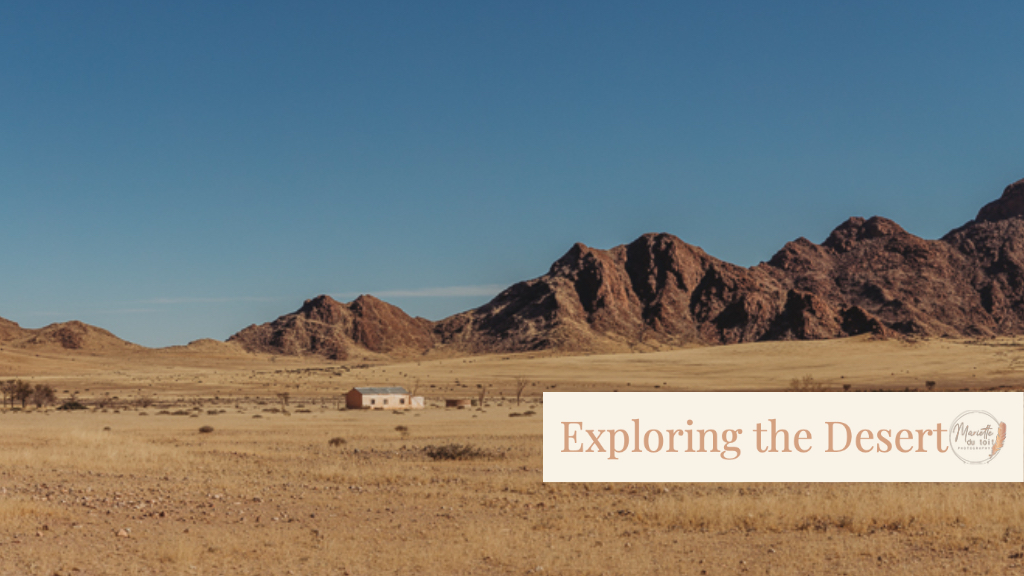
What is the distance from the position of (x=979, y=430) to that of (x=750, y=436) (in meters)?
5.17

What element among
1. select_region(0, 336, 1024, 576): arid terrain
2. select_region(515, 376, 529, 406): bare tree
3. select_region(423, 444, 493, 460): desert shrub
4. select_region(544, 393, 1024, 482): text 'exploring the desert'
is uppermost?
select_region(544, 393, 1024, 482): text 'exploring the desert'

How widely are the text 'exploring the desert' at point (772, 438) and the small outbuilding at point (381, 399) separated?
46.3m

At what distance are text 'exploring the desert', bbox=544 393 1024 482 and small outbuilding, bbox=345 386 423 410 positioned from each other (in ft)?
152

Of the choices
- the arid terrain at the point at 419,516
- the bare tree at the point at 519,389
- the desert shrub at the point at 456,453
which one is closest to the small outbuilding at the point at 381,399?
the bare tree at the point at 519,389

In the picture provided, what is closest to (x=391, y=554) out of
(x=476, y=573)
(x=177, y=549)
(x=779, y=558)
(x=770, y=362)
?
(x=476, y=573)

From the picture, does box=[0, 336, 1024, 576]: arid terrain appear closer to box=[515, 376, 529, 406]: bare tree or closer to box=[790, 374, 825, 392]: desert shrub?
box=[515, 376, 529, 406]: bare tree

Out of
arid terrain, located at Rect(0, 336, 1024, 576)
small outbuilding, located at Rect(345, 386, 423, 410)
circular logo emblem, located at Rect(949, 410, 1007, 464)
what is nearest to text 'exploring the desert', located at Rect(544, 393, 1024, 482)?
circular logo emblem, located at Rect(949, 410, 1007, 464)

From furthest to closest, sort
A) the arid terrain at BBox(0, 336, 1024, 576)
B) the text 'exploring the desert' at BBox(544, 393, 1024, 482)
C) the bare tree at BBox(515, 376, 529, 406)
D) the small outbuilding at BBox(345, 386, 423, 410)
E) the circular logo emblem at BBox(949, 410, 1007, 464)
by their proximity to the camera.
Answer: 1. the bare tree at BBox(515, 376, 529, 406)
2. the small outbuilding at BBox(345, 386, 423, 410)
3. the circular logo emblem at BBox(949, 410, 1007, 464)
4. the text 'exploring the desert' at BBox(544, 393, 1024, 482)
5. the arid terrain at BBox(0, 336, 1024, 576)

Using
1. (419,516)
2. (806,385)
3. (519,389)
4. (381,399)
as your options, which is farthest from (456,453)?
(806,385)

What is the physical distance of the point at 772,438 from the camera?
63.3 feet

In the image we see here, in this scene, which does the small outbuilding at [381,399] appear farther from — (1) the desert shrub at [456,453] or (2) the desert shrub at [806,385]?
(2) the desert shrub at [806,385]

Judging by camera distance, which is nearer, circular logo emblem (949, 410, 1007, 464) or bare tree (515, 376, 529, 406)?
circular logo emblem (949, 410, 1007, 464)

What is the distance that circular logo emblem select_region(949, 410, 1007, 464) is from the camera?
61.8 ft

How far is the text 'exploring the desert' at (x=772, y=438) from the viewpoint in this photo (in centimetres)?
1847
